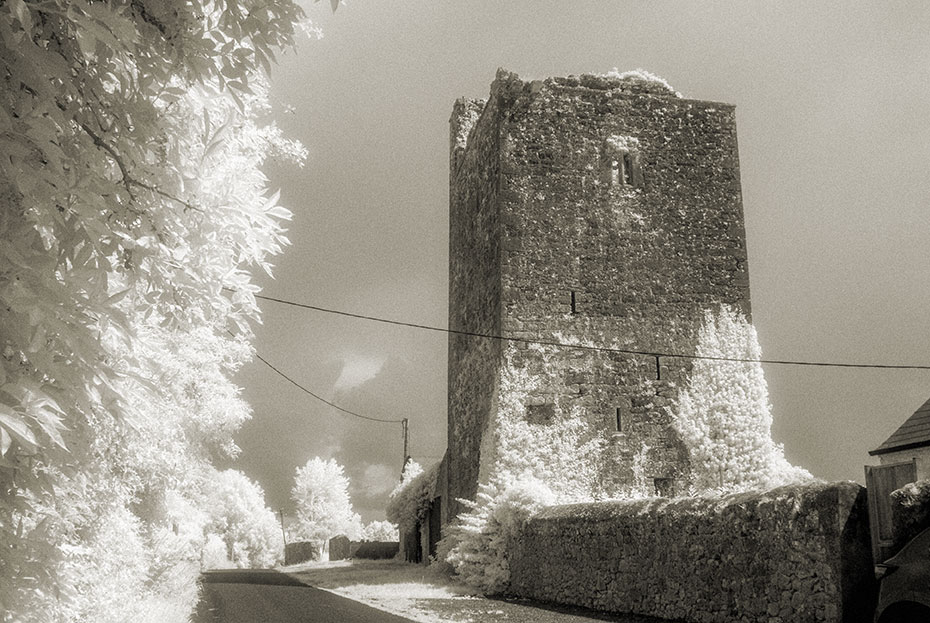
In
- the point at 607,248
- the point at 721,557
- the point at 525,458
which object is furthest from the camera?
the point at 607,248

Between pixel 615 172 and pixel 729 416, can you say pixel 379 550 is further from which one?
pixel 615 172

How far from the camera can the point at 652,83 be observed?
→ 850 inches

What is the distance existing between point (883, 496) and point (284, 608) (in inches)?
395

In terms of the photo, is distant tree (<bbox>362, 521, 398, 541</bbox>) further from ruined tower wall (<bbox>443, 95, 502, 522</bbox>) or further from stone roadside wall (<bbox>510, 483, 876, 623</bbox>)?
stone roadside wall (<bbox>510, 483, 876, 623</bbox>)

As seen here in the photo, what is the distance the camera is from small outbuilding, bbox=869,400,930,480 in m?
23.4

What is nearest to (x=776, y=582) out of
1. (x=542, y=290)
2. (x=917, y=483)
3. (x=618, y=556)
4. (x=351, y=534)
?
(x=917, y=483)

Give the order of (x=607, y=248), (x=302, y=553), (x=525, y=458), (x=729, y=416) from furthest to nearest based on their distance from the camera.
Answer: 1. (x=302, y=553)
2. (x=607, y=248)
3. (x=729, y=416)
4. (x=525, y=458)

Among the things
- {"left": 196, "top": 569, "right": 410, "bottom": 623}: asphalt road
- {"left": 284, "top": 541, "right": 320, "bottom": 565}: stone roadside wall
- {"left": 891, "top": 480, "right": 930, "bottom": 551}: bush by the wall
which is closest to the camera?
{"left": 891, "top": 480, "right": 930, "bottom": 551}: bush by the wall

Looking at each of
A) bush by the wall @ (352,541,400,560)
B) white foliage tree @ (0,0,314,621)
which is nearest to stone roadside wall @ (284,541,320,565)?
bush by the wall @ (352,541,400,560)

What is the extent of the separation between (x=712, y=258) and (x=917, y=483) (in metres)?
13.3

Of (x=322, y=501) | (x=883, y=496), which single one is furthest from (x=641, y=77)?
(x=322, y=501)

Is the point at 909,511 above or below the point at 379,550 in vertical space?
above

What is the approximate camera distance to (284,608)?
46.9 ft

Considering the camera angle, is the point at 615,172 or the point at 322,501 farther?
the point at 322,501
